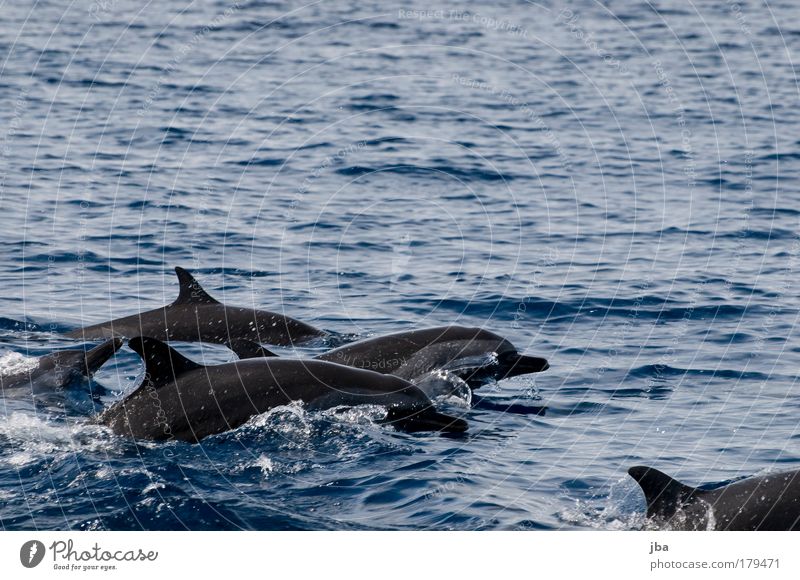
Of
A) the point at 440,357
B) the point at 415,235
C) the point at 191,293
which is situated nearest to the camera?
the point at 440,357

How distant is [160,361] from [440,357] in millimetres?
4648

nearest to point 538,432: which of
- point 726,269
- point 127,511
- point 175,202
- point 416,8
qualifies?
point 127,511

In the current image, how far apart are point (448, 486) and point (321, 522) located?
1.77 m

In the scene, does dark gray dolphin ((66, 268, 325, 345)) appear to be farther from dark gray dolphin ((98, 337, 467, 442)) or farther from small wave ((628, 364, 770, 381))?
small wave ((628, 364, 770, 381))

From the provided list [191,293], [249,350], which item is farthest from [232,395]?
[191,293]

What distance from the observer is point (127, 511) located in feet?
41.4

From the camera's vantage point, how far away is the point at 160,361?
14516mm

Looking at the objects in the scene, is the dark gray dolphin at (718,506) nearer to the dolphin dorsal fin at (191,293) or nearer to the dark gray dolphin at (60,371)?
the dark gray dolphin at (60,371)

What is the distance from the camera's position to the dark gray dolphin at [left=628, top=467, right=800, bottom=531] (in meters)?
12.0

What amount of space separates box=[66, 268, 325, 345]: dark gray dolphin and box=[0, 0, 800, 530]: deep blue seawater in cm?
50

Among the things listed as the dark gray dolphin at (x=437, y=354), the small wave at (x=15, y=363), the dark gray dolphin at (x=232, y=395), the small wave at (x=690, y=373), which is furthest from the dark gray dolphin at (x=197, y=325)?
the small wave at (x=690, y=373)

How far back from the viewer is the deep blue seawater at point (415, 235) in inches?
546
